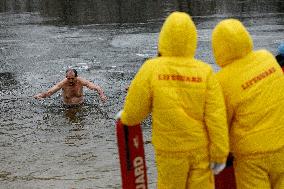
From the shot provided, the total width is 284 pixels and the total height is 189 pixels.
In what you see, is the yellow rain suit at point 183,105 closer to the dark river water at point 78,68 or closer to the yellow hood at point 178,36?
the yellow hood at point 178,36

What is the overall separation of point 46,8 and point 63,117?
2215cm

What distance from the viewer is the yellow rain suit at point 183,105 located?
12.5ft

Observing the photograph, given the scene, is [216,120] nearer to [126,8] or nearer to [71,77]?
[71,77]

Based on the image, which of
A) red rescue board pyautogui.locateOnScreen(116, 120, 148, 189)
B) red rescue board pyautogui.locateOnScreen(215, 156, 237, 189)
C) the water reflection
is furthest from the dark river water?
red rescue board pyautogui.locateOnScreen(116, 120, 148, 189)

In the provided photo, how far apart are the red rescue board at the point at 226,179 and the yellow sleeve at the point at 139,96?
97 cm

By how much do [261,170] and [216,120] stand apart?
0.57 meters

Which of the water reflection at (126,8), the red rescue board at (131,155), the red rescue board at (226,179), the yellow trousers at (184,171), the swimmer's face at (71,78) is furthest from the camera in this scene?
the water reflection at (126,8)

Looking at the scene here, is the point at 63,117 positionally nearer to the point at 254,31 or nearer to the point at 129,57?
the point at 129,57

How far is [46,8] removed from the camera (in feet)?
100

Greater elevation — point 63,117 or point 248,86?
point 248,86

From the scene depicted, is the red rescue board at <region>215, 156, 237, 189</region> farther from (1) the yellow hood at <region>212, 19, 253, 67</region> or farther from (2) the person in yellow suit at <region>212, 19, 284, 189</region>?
(1) the yellow hood at <region>212, 19, 253, 67</region>

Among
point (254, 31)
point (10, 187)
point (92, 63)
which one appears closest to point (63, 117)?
point (10, 187)

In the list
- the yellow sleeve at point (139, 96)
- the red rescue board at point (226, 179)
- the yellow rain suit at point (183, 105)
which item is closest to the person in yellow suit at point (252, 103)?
the yellow rain suit at point (183, 105)

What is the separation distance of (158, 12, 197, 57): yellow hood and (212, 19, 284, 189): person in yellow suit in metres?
0.25
